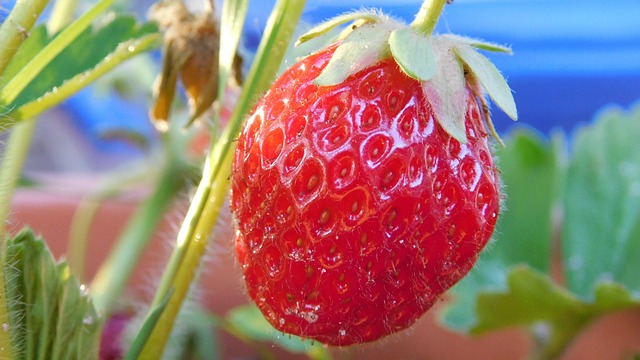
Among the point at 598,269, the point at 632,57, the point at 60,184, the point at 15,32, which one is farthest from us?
the point at 632,57

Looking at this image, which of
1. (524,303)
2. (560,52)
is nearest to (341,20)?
(524,303)

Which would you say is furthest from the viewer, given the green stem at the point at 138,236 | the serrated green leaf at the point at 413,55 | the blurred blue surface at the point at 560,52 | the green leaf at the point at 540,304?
the blurred blue surface at the point at 560,52

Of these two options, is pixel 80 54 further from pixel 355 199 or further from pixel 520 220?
pixel 520 220

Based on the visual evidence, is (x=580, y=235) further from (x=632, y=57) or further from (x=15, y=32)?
(x=632, y=57)

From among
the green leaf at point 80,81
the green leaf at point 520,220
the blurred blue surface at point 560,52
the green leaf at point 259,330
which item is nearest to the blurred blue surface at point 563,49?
the blurred blue surface at point 560,52

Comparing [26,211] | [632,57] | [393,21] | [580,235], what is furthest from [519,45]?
[393,21]

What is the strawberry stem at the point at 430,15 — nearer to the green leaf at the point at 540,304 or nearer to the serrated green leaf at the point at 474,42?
the serrated green leaf at the point at 474,42
